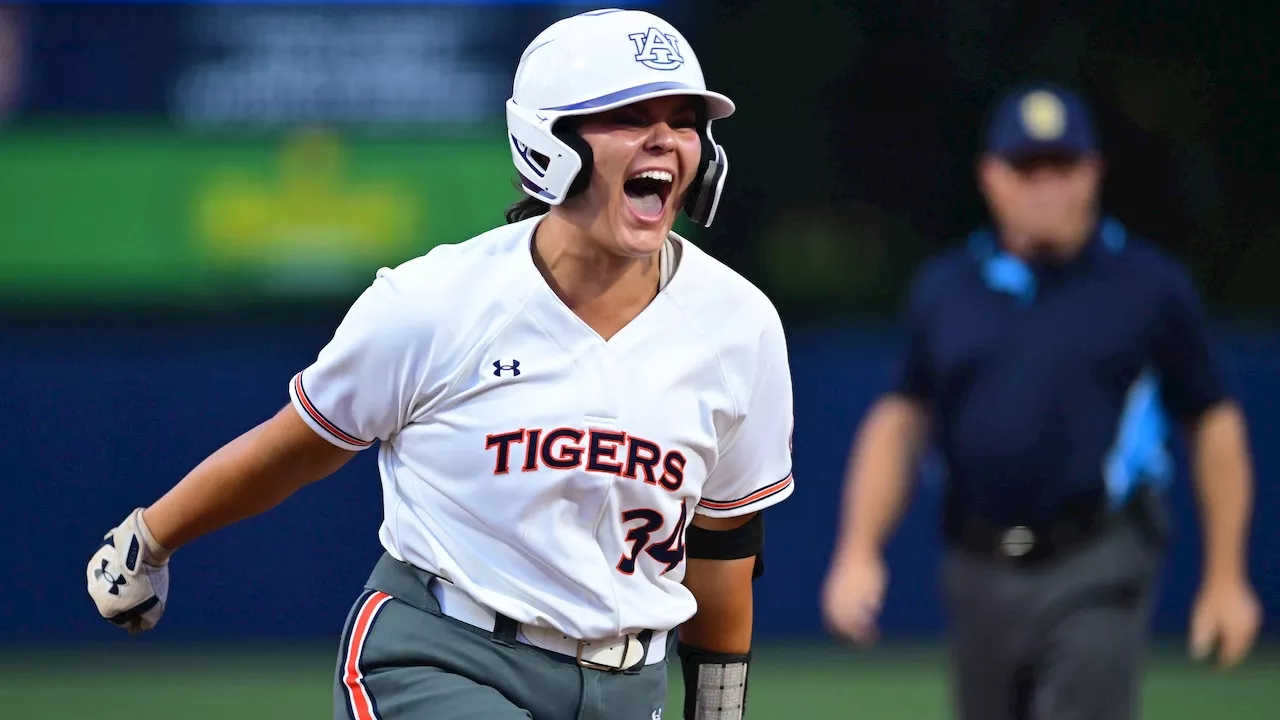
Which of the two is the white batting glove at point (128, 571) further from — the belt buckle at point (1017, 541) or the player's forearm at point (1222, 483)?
the player's forearm at point (1222, 483)

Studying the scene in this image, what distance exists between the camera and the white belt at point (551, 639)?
3.60 metres

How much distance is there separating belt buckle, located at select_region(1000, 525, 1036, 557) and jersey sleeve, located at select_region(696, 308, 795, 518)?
6.33 feet

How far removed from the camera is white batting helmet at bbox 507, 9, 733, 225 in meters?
3.54

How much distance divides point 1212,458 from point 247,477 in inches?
118

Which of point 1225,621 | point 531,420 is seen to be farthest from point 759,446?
point 1225,621

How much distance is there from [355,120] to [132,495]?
6.75ft

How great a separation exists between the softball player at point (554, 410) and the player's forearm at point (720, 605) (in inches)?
7.4

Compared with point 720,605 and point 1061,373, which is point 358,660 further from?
point 1061,373

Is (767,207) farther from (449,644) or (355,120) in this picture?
(449,644)

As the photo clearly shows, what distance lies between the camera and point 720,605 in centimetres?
400

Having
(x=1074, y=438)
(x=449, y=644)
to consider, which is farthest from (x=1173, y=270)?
(x=449, y=644)

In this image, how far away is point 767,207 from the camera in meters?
9.84

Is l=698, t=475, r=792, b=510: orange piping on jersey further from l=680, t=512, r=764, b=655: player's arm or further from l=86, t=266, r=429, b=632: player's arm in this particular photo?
l=86, t=266, r=429, b=632: player's arm

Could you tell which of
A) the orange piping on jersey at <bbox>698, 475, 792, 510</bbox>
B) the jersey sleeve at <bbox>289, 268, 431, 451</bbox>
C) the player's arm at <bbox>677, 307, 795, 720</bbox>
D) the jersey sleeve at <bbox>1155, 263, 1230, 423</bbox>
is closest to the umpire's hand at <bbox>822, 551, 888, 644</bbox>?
the jersey sleeve at <bbox>1155, 263, 1230, 423</bbox>
